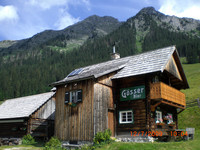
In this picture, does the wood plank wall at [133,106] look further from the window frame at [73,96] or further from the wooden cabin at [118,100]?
the window frame at [73,96]

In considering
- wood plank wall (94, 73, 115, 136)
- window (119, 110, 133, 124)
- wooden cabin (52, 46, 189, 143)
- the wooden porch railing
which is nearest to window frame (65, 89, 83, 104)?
wooden cabin (52, 46, 189, 143)

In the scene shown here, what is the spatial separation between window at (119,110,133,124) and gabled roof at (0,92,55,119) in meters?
11.9

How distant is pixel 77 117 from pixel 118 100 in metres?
4.17

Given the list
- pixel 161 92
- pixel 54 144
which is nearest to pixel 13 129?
pixel 54 144

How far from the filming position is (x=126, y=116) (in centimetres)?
→ 1959

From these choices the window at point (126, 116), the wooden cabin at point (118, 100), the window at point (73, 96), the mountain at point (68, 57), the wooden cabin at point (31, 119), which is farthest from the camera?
the mountain at point (68, 57)

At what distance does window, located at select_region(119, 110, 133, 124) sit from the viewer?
19278 millimetres

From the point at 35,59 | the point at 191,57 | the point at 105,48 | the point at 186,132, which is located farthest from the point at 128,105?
the point at 35,59

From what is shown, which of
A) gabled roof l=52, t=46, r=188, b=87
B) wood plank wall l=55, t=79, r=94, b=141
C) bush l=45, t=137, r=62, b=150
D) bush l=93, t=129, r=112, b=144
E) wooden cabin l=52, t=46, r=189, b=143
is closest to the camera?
bush l=93, t=129, r=112, b=144

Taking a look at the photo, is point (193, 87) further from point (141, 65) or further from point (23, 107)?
point (23, 107)

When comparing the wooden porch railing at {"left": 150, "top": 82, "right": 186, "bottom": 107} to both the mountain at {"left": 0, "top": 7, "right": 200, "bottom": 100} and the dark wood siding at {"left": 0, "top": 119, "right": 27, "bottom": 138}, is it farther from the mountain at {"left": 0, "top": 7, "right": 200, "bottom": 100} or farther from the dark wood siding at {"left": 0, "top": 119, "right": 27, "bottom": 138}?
the mountain at {"left": 0, "top": 7, "right": 200, "bottom": 100}

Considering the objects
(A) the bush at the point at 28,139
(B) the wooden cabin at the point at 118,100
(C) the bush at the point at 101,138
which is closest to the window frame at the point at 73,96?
(B) the wooden cabin at the point at 118,100

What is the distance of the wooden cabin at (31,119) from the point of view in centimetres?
2653

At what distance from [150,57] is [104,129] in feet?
26.9
